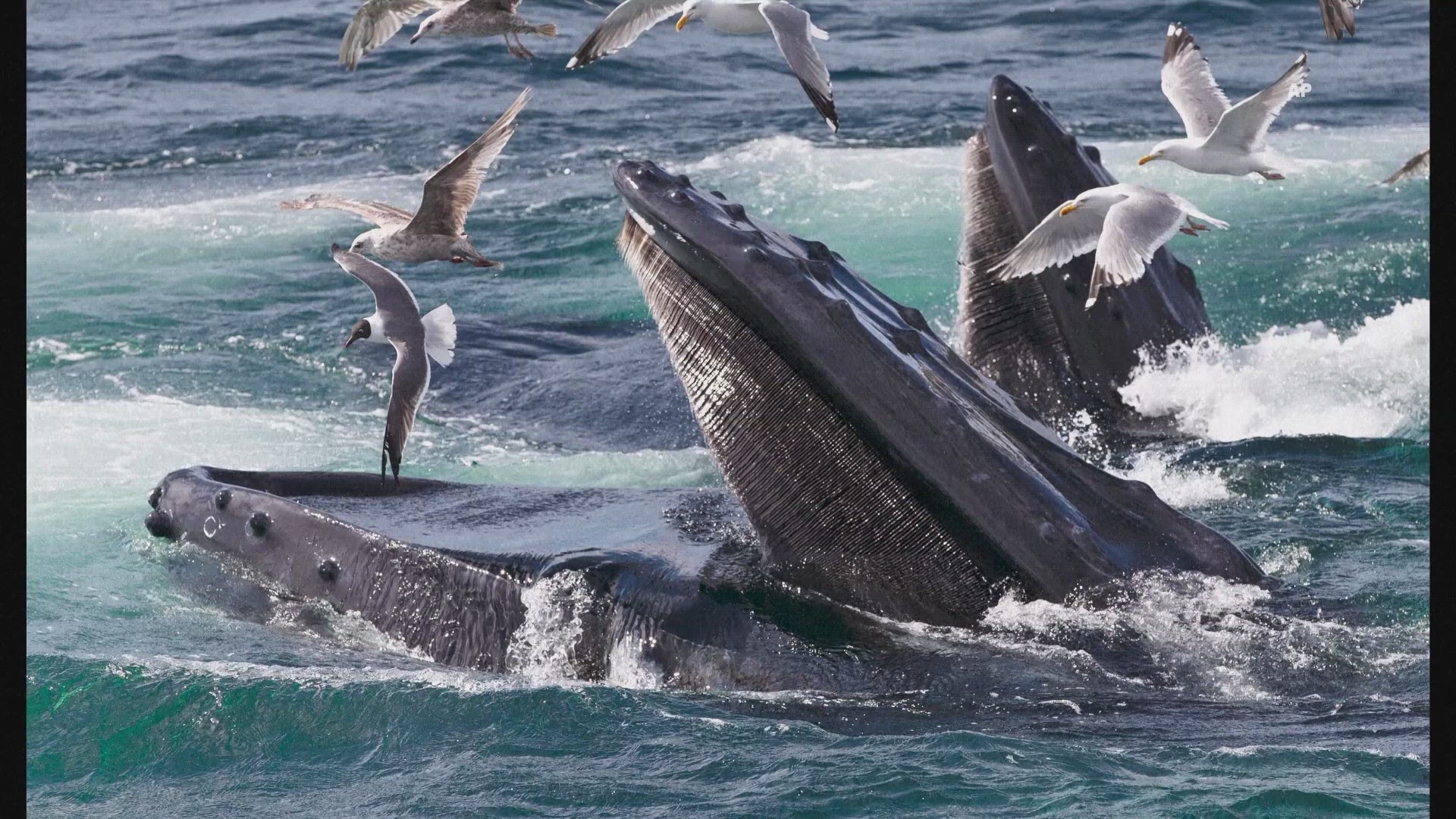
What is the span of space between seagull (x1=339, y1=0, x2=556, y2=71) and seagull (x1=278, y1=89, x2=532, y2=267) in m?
0.84

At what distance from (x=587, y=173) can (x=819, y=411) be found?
46.5ft

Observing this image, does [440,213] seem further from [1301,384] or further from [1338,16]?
[1301,384]

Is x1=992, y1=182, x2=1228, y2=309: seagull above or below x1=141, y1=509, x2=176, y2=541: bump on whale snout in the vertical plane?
above

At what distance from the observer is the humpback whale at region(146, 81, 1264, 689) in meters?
5.30

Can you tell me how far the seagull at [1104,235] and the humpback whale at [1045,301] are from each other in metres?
0.29

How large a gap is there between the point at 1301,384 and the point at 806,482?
507 centimetres

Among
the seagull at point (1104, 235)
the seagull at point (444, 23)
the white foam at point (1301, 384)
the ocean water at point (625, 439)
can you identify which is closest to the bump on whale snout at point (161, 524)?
the ocean water at point (625, 439)

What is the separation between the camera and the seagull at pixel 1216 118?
821 centimetres

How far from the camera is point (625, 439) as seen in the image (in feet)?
31.0

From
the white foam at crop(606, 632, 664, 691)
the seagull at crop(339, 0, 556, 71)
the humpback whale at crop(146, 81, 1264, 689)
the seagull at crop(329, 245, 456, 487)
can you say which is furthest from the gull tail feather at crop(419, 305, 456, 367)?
the white foam at crop(606, 632, 664, 691)

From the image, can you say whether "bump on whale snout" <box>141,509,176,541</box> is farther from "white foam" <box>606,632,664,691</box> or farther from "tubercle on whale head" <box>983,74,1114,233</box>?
"tubercle on whale head" <box>983,74,1114,233</box>

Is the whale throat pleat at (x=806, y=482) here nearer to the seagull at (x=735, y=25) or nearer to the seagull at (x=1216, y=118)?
the seagull at (x=735, y=25)

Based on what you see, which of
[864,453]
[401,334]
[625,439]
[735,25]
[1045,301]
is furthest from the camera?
[625,439]

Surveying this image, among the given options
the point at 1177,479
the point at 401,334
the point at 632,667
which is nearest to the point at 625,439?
the point at 401,334
